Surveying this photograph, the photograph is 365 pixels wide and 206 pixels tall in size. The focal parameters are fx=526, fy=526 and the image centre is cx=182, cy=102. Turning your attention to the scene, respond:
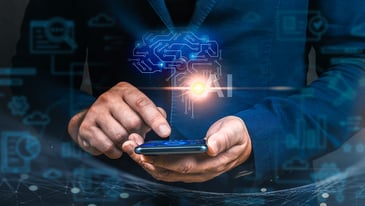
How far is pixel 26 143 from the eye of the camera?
53.4 inches

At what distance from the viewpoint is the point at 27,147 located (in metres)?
1.36

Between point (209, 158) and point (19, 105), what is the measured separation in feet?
1.66

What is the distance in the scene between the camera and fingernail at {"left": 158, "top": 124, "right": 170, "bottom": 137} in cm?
128

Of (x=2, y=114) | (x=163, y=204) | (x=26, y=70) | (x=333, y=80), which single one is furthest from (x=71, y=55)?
(x=333, y=80)

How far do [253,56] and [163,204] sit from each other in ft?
1.47

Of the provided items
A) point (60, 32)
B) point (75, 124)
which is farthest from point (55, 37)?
point (75, 124)

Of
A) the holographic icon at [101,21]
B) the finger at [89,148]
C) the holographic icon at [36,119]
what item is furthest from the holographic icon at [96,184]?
the holographic icon at [101,21]

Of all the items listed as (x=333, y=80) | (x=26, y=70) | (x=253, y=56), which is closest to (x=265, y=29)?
(x=253, y=56)

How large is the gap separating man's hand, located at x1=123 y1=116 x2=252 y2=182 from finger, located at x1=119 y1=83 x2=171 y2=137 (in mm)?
47

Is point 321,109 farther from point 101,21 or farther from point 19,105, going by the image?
point 19,105

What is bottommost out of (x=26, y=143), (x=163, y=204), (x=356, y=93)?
(x=163, y=204)

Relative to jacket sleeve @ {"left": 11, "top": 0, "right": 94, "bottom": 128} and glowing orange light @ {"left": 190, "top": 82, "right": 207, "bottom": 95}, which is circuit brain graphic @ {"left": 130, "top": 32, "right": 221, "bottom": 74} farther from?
jacket sleeve @ {"left": 11, "top": 0, "right": 94, "bottom": 128}

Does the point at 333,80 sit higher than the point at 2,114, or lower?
higher

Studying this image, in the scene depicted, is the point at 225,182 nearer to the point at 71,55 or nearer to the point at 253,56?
the point at 253,56
